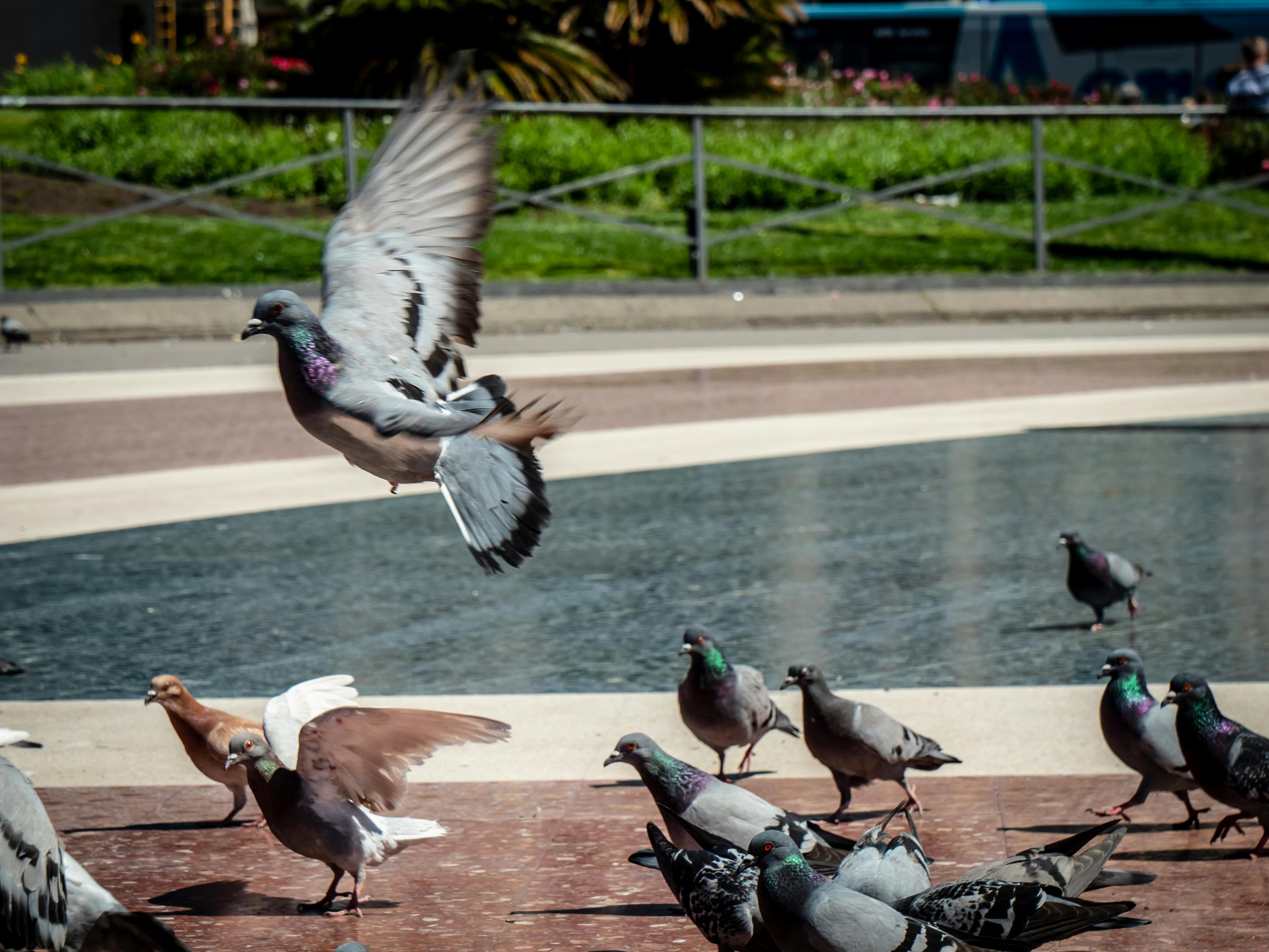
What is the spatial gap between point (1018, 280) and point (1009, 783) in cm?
1351

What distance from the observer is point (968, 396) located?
12664mm

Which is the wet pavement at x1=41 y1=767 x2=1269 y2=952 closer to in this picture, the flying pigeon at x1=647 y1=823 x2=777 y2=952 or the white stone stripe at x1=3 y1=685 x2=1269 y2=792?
the white stone stripe at x1=3 y1=685 x2=1269 y2=792

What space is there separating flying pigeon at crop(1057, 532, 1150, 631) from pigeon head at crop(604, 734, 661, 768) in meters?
3.22

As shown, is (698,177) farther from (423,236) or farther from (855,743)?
(423,236)

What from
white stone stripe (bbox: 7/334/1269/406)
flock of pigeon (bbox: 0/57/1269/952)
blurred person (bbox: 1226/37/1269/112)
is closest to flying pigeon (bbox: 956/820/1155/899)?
flock of pigeon (bbox: 0/57/1269/952)

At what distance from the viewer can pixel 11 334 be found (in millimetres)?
14594

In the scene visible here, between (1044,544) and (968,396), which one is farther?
(968,396)

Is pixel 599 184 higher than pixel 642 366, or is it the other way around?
pixel 599 184

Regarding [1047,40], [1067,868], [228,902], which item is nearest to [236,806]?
[228,902]

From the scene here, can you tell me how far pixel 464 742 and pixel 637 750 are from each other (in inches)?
22.8

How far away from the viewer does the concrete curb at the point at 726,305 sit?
1560 centimetres

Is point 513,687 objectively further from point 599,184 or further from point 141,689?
point 599,184

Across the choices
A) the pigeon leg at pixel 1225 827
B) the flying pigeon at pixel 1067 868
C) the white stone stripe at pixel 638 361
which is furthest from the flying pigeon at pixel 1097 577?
the white stone stripe at pixel 638 361

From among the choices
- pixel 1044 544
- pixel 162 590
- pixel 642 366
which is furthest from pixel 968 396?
pixel 162 590
